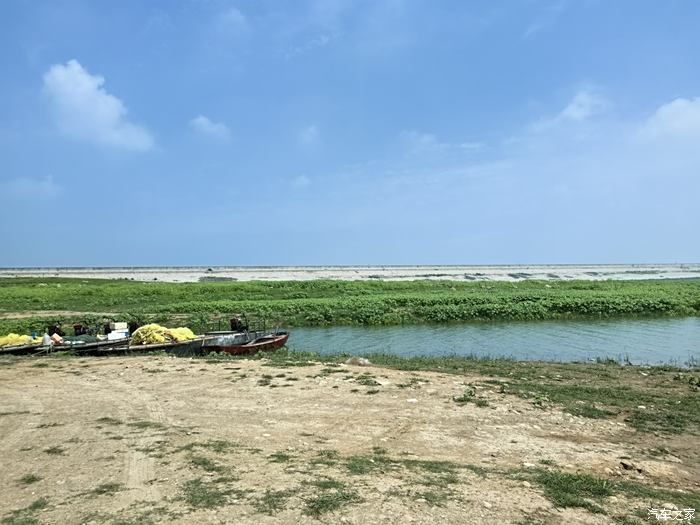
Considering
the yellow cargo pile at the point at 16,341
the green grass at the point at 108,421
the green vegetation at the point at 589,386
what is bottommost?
the green vegetation at the point at 589,386

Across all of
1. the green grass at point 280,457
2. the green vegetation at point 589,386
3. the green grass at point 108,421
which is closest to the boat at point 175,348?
the green vegetation at point 589,386

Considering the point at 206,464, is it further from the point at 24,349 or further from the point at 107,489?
the point at 24,349

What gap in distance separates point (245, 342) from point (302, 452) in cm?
1619

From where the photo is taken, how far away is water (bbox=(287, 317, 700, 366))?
24.0 m

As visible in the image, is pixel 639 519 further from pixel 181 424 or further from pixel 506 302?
pixel 506 302

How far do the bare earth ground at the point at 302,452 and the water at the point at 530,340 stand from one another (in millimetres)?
10107

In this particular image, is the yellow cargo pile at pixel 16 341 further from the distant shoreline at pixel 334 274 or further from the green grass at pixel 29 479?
the distant shoreline at pixel 334 274

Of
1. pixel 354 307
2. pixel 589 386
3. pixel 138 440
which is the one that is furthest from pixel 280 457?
pixel 354 307

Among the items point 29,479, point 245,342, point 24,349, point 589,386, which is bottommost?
point 589,386

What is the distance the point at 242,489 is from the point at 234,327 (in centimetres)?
2032

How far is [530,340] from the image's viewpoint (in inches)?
1102

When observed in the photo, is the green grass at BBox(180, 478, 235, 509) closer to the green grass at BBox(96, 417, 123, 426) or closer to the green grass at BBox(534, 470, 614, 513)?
the green grass at BBox(96, 417, 123, 426)

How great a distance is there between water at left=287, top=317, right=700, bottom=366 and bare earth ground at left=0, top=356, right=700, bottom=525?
10.1 metres

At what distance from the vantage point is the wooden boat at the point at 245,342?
22469mm
